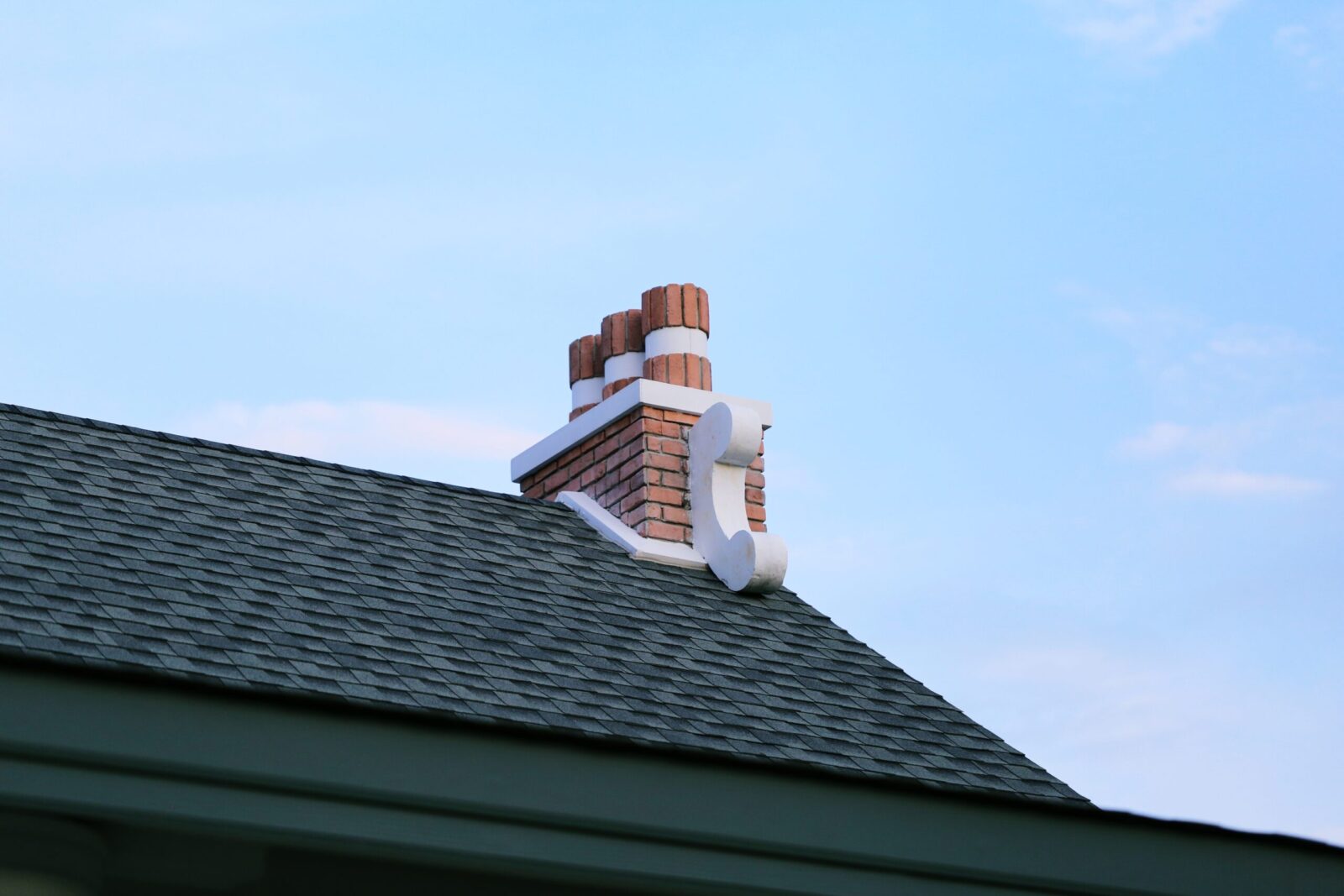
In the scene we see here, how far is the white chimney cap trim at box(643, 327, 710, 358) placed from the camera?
32.9 feet

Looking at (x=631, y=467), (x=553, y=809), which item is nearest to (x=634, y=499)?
(x=631, y=467)

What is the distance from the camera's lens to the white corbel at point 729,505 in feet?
28.8

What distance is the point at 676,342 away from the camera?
10.0 metres

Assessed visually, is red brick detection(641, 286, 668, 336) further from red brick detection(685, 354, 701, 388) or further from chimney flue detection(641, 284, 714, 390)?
red brick detection(685, 354, 701, 388)

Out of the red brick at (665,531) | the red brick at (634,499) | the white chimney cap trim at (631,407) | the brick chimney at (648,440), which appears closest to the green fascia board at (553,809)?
the brick chimney at (648,440)

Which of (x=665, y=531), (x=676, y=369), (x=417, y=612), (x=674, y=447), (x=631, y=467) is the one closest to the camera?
(x=417, y=612)

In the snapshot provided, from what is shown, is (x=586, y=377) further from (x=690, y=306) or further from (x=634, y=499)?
(x=634, y=499)

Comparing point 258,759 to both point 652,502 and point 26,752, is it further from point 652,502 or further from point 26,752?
point 652,502

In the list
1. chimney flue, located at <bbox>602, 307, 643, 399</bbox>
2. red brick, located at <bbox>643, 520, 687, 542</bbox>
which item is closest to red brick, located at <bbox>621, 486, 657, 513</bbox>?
red brick, located at <bbox>643, 520, 687, 542</bbox>

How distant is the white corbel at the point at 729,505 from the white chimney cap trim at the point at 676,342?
22.9 inches

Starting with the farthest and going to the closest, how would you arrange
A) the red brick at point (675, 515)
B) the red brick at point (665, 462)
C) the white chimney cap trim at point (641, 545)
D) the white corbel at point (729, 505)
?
the red brick at point (665, 462) < the red brick at point (675, 515) < the white chimney cap trim at point (641, 545) < the white corbel at point (729, 505)

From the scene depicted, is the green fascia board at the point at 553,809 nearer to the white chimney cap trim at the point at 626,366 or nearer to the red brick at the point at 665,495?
the red brick at the point at 665,495

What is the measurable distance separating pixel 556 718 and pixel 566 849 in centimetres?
260

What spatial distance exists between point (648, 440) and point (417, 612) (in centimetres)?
259
